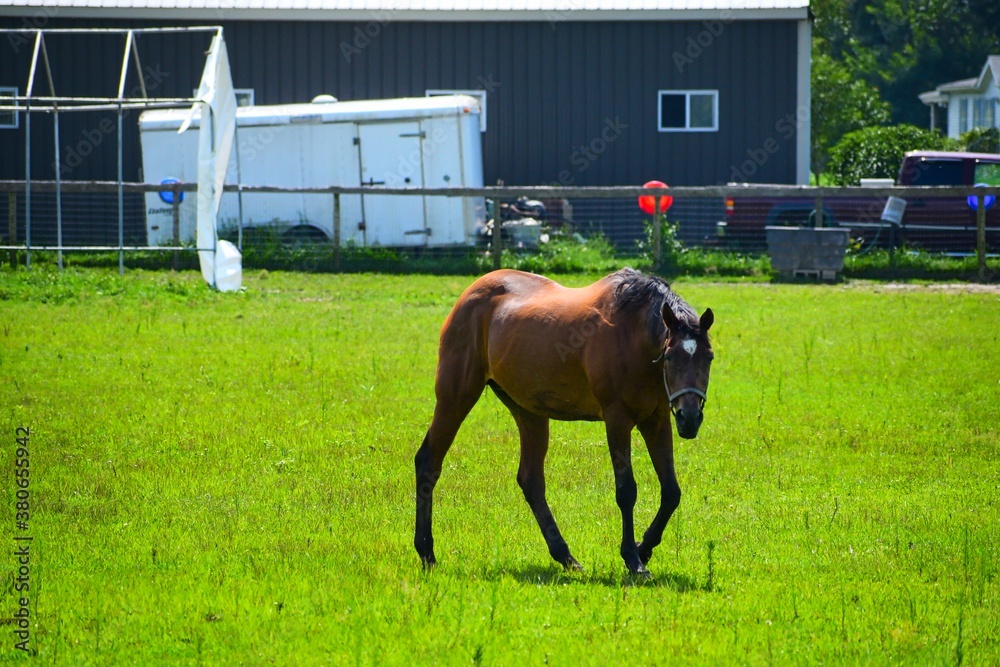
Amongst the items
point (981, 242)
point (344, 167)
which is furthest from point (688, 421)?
point (344, 167)

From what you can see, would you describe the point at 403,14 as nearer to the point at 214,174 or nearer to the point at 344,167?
the point at 344,167

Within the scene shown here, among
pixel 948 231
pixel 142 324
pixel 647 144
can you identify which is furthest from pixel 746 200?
pixel 142 324

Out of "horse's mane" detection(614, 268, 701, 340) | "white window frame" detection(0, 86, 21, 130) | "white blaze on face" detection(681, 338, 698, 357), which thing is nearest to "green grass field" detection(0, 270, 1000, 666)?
"white blaze on face" detection(681, 338, 698, 357)

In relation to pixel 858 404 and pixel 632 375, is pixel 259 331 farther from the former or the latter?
pixel 632 375

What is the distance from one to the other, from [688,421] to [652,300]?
3.04 feet

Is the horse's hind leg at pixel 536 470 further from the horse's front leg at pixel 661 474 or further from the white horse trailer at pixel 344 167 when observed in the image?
the white horse trailer at pixel 344 167

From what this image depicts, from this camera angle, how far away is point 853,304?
17.7 meters

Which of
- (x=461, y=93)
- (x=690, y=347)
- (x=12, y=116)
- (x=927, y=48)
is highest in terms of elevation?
(x=927, y=48)

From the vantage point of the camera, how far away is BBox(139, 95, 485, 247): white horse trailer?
23516 mm

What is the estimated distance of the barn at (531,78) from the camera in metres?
28.1

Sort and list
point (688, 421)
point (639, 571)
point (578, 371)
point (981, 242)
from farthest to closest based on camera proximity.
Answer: point (981, 242), point (578, 371), point (639, 571), point (688, 421)

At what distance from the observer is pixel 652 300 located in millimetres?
6656

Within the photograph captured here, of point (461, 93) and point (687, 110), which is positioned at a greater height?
point (461, 93)

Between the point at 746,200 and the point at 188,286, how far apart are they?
1070 centimetres
